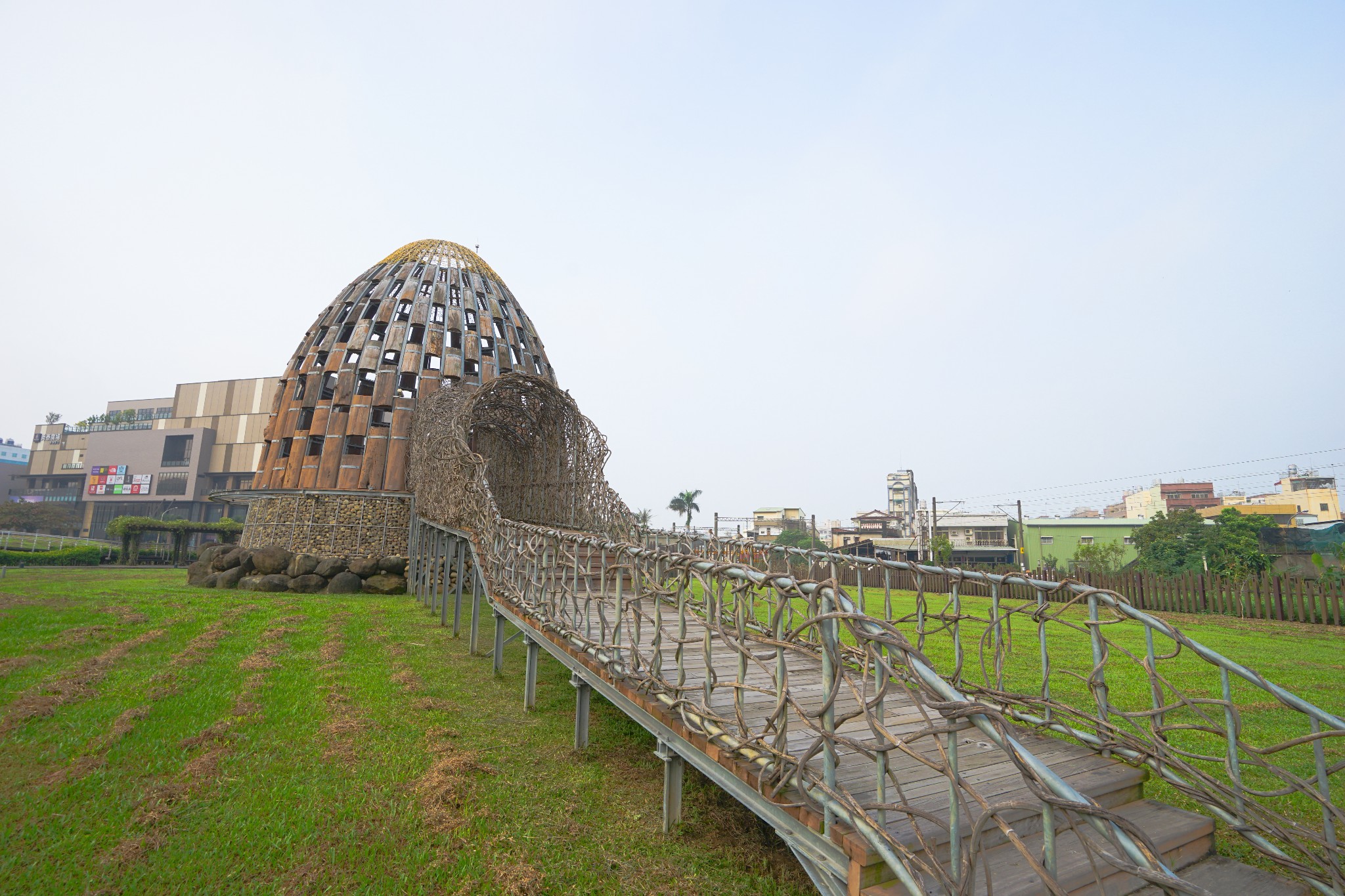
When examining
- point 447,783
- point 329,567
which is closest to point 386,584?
point 329,567

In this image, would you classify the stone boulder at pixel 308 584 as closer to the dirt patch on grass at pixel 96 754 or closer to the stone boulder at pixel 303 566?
the stone boulder at pixel 303 566

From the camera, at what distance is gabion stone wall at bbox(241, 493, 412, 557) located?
21.1m

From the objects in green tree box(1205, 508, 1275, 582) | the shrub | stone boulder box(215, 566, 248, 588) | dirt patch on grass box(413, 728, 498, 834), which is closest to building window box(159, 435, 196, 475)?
the shrub

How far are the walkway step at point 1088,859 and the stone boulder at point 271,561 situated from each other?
22.3 meters

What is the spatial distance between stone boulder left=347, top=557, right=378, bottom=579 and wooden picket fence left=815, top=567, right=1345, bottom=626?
14.9 metres

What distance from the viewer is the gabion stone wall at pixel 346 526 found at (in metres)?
21.1

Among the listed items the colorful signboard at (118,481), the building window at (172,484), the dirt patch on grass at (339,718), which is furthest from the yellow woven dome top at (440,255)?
the colorful signboard at (118,481)

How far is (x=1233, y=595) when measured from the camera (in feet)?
59.8

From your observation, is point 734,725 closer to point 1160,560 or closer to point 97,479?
point 1160,560

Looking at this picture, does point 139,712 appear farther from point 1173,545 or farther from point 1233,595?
point 1173,545

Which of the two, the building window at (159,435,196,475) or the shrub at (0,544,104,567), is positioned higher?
the building window at (159,435,196,475)

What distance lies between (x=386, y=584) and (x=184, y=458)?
205 ft

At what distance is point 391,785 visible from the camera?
579 cm

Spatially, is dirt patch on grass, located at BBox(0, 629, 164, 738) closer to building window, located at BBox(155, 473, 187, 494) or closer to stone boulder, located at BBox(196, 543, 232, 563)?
stone boulder, located at BBox(196, 543, 232, 563)
